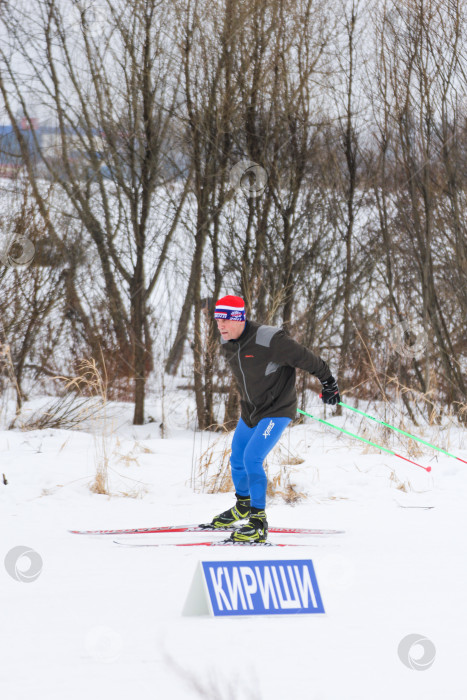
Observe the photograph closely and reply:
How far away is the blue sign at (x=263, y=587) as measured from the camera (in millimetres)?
3184

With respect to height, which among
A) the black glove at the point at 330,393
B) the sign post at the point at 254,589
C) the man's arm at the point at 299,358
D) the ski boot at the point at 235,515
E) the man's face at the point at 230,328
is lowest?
the ski boot at the point at 235,515

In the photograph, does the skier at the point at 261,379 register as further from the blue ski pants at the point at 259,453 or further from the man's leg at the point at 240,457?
the man's leg at the point at 240,457

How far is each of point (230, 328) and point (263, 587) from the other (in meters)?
1.83

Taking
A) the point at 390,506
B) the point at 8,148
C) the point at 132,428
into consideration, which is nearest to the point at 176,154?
the point at 8,148

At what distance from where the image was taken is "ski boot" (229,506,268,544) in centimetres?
448

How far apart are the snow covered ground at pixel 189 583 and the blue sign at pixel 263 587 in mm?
55

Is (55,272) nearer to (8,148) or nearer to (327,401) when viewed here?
(8,148)

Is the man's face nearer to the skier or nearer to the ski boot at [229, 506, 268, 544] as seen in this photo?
the skier

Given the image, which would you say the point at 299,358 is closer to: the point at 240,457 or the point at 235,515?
the point at 240,457

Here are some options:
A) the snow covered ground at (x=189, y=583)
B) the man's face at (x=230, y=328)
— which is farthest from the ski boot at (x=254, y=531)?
the man's face at (x=230, y=328)

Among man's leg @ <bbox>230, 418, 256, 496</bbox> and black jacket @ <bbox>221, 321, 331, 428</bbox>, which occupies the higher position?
black jacket @ <bbox>221, 321, 331, 428</bbox>

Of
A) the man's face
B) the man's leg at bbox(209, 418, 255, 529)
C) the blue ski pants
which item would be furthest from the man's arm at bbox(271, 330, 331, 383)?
the man's leg at bbox(209, 418, 255, 529)

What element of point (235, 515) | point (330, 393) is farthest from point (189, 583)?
point (330, 393)

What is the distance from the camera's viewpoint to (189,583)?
3.76m
